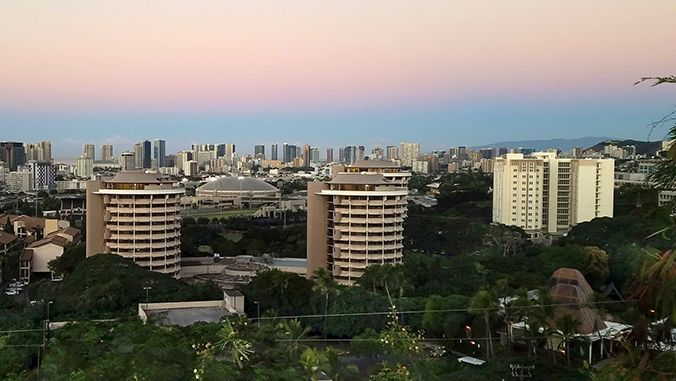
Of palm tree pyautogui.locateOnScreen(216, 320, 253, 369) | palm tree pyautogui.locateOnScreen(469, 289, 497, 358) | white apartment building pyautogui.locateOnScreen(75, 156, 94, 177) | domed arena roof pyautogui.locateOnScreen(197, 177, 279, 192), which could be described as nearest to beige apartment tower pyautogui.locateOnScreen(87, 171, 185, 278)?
palm tree pyautogui.locateOnScreen(469, 289, 497, 358)

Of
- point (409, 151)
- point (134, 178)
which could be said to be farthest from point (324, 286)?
point (409, 151)

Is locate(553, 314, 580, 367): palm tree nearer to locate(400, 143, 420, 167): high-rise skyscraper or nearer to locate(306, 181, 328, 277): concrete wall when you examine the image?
locate(306, 181, 328, 277): concrete wall

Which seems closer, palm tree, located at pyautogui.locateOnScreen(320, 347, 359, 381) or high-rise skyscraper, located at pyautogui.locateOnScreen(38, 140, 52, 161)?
palm tree, located at pyautogui.locateOnScreen(320, 347, 359, 381)

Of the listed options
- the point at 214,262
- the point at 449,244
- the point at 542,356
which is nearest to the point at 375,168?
the point at 449,244

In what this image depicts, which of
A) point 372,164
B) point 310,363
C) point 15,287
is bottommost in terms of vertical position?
point 15,287

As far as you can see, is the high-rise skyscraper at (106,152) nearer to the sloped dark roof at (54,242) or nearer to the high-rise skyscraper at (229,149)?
the high-rise skyscraper at (229,149)

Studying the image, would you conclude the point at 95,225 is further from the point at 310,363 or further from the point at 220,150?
the point at 220,150

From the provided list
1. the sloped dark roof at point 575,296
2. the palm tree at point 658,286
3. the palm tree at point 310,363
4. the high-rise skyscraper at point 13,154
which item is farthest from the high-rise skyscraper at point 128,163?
the palm tree at point 658,286
